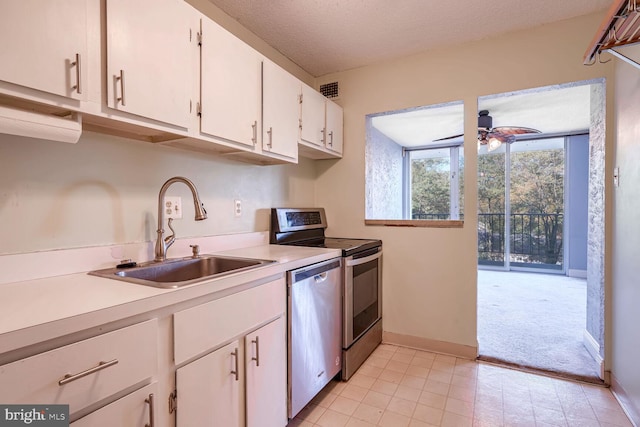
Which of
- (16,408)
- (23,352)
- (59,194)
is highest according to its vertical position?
(59,194)

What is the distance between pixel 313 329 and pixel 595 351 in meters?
2.11

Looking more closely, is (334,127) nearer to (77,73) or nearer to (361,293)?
(361,293)

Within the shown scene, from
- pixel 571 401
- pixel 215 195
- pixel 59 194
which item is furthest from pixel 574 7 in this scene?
pixel 59 194

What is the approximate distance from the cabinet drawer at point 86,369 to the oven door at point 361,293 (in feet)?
4.51

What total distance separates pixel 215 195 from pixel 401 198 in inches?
182

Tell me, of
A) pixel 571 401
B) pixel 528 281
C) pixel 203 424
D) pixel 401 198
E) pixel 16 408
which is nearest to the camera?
pixel 16 408

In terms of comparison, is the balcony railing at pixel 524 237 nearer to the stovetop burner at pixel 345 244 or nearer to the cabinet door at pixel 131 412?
the stovetop burner at pixel 345 244

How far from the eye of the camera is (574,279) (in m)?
5.18

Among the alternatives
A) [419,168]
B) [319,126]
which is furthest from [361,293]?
[419,168]

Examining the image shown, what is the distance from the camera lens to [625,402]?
5.80 feet

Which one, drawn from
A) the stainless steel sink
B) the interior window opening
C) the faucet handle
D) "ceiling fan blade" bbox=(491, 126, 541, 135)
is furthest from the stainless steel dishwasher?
"ceiling fan blade" bbox=(491, 126, 541, 135)

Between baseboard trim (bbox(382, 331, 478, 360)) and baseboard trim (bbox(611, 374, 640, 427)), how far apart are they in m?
0.78

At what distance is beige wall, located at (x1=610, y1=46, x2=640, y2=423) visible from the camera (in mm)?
1642

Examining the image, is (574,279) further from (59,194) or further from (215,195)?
(59,194)
